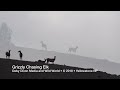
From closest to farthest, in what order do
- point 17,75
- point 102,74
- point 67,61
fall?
point 17,75 < point 102,74 < point 67,61

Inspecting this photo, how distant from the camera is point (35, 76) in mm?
11984
